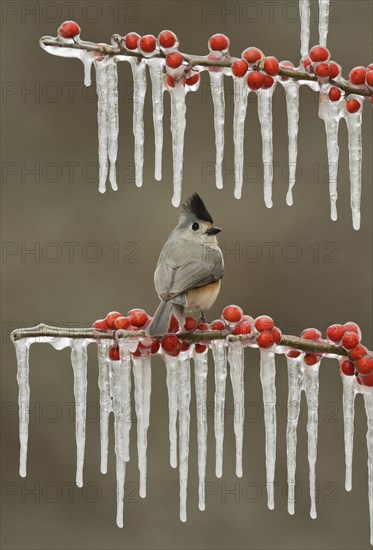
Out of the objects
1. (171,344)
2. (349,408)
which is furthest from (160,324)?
(349,408)

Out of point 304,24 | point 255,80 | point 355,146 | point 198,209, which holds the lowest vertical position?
point 198,209

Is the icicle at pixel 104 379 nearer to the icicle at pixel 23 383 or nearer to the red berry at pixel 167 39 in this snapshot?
the icicle at pixel 23 383

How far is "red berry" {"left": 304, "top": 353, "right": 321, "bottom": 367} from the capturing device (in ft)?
6.22

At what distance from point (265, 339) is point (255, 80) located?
1.50 feet

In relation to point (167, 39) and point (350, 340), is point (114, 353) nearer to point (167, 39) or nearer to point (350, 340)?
point (350, 340)

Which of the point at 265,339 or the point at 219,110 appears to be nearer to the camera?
the point at 265,339

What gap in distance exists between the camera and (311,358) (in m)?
1.90

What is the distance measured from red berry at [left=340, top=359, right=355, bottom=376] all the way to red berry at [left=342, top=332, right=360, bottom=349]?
40 mm

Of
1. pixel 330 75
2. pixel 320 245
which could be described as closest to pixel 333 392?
pixel 320 245

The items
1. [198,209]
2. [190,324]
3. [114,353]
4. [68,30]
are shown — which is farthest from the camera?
[198,209]

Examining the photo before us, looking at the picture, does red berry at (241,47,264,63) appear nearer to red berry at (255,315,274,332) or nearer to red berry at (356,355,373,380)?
red berry at (255,315,274,332)

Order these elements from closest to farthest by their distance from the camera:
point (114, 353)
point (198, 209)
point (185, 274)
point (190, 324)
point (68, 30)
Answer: point (68, 30) < point (114, 353) < point (190, 324) < point (185, 274) < point (198, 209)

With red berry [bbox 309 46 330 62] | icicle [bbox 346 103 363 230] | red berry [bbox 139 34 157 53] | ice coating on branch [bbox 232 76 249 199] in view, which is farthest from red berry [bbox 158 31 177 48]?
icicle [bbox 346 103 363 230]

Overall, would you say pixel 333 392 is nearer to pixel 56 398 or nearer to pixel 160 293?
pixel 56 398
